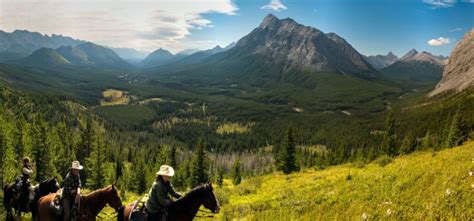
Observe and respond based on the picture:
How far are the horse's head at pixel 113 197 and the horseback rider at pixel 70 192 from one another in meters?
1.49

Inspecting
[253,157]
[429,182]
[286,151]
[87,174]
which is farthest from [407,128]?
[429,182]

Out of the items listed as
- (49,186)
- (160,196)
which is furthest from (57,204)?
(160,196)

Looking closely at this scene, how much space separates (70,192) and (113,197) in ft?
7.54

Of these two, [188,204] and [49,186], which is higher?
[188,204]

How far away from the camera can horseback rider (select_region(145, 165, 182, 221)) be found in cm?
1288

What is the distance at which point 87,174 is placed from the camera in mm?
67812

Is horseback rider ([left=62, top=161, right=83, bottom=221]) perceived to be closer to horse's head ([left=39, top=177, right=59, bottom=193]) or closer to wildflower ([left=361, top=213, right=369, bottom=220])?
horse's head ([left=39, top=177, right=59, bottom=193])

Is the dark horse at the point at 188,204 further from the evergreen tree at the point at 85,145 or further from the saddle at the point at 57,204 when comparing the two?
the evergreen tree at the point at 85,145

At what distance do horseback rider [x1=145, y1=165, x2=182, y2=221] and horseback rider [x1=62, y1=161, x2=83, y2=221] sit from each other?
522 cm

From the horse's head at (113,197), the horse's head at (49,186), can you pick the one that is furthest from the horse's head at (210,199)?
the horse's head at (49,186)

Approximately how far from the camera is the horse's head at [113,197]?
52.0 feet

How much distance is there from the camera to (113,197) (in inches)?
629

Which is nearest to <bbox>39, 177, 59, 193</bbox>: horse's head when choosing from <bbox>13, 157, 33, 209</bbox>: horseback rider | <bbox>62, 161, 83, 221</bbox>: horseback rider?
<bbox>13, 157, 33, 209</bbox>: horseback rider

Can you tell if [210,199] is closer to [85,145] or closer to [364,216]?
[364,216]
